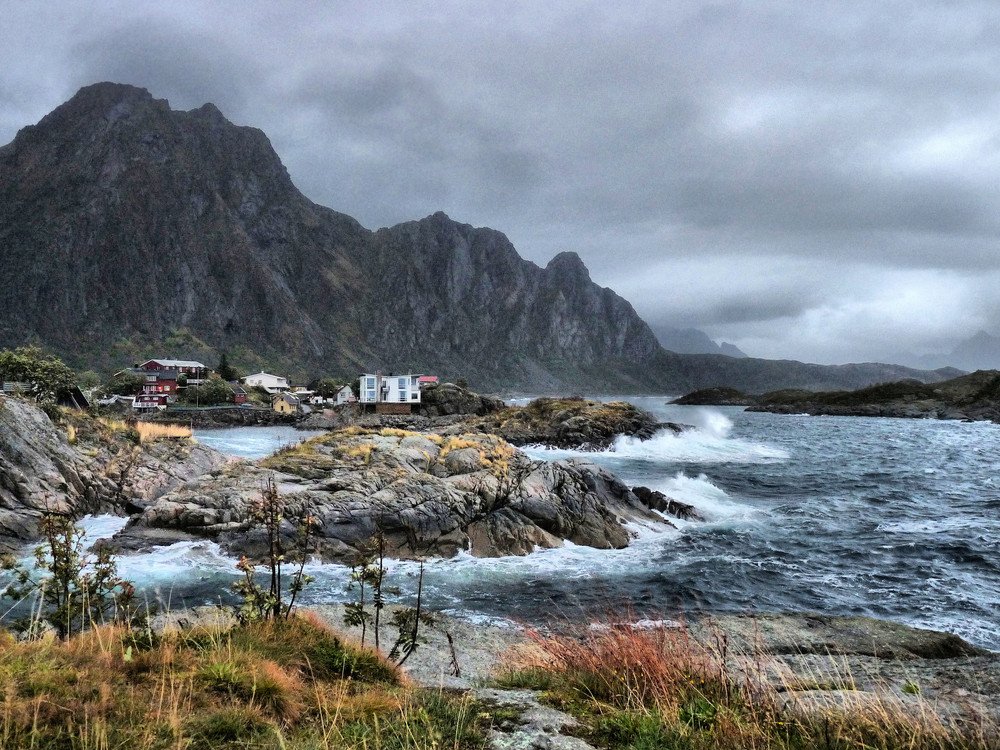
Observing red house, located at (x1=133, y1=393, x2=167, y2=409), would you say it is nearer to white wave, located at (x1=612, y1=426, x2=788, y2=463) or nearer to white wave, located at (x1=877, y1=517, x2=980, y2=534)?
white wave, located at (x1=612, y1=426, x2=788, y2=463)

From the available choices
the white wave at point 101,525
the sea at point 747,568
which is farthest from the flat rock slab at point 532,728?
the white wave at point 101,525

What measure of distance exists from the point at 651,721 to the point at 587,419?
205 feet

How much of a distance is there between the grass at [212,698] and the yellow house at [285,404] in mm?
95522

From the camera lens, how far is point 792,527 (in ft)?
79.0

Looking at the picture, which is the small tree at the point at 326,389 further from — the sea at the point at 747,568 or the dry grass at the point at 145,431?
the sea at the point at 747,568

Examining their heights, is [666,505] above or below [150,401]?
above

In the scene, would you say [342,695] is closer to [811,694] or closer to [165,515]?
[811,694]

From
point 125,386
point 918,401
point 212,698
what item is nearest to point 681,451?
point 212,698

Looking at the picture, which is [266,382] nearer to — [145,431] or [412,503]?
[145,431]

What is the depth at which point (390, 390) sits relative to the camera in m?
94.8

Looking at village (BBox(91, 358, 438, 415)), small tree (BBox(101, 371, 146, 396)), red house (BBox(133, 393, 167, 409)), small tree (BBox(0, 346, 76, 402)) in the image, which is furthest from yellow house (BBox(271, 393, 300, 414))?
small tree (BBox(0, 346, 76, 402))

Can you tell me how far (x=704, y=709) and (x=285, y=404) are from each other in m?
102

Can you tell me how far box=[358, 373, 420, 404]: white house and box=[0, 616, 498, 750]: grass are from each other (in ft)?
291

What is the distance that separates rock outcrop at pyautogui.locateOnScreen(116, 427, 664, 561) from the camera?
18.5 m
